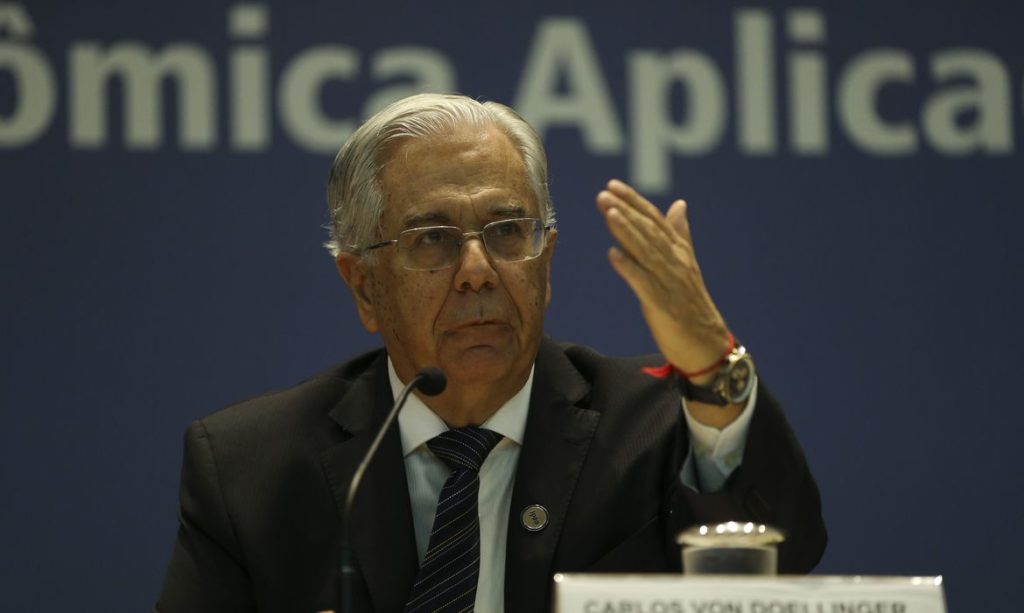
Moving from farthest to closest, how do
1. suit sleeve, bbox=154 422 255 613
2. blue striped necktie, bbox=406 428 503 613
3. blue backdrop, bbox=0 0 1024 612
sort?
blue backdrop, bbox=0 0 1024 612
suit sleeve, bbox=154 422 255 613
blue striped necktie, bbox=406 428 503 613

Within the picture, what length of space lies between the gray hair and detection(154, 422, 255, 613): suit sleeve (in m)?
0.55

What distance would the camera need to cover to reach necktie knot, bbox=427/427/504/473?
2.75 metres

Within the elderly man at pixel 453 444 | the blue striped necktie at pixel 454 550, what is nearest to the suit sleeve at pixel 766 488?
the elderly man at pixel 453 444

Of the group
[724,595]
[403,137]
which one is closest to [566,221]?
[403,137]

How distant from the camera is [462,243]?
109 inches

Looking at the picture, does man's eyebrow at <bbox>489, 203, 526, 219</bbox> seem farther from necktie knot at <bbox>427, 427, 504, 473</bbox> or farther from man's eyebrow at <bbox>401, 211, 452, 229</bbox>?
necktie knot at <bbox>427, 427, 504, 473</bbox>

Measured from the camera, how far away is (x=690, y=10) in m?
4.20

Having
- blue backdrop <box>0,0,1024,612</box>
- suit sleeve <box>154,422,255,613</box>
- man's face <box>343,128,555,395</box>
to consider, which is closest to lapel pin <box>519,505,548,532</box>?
man's face <box>343,128,555,395</box>

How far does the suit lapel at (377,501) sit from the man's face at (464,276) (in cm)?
12

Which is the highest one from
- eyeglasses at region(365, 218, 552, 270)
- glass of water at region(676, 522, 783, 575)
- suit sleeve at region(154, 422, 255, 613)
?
eyeglasses at region(365, 218, 552, 270)

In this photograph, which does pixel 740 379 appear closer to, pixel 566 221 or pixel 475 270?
pixel 475 270

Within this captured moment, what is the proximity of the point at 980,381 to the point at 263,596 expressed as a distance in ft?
7.55

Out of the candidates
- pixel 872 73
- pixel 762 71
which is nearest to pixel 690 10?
pixel 762 71

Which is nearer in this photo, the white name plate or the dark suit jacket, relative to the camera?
the white name plate
